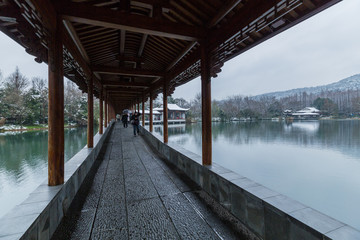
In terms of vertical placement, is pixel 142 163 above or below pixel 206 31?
below

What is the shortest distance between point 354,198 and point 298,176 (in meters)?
2.09

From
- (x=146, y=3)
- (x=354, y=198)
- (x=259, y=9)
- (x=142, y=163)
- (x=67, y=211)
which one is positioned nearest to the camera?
(x=259, y=9)

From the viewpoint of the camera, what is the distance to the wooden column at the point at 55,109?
1832mm

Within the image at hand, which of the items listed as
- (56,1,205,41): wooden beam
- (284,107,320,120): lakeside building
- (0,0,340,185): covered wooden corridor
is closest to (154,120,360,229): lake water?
(0,0,340,185): covered wooden corridor

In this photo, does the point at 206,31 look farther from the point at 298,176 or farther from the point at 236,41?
the point at 298,176

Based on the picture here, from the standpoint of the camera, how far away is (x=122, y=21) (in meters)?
2.03

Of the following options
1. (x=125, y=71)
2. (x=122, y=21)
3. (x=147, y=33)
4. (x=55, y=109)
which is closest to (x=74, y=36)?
(x=122, y=21)

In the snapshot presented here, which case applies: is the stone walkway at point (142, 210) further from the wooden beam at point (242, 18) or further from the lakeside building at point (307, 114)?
the lakeside building at point (307, 114)

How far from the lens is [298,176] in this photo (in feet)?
26.7

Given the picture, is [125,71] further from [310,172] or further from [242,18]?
[310,172]

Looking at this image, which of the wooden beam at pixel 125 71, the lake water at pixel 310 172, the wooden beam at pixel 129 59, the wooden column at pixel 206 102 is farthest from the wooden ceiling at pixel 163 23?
the lake water at pixel 310 172

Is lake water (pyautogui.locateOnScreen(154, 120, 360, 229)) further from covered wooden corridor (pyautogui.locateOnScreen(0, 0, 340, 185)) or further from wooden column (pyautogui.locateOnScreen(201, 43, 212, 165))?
covered wooden corridor (pyautogui.locateOnScreen(0, 0, 340, 185))

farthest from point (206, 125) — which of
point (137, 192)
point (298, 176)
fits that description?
point (298, 176)

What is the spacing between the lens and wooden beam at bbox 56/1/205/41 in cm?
187
